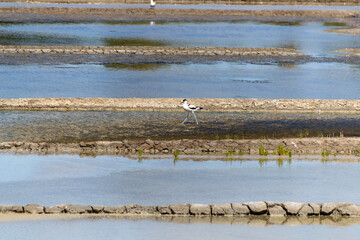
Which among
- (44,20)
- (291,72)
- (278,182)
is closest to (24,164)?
(278,182)

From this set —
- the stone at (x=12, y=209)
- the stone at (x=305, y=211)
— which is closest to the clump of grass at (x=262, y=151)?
the stone at (x=305, y=211)

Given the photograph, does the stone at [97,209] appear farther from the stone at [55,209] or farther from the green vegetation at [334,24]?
the green vegetation at [334,24]

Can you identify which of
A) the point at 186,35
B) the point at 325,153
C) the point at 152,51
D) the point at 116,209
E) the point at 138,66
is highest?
the point at 186,35

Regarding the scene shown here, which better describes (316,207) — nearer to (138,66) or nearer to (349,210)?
(349,210)

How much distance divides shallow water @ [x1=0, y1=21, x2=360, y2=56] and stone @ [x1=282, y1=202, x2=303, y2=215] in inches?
981

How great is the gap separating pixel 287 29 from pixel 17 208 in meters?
40.1

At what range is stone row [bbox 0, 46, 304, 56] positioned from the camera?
32.6 m

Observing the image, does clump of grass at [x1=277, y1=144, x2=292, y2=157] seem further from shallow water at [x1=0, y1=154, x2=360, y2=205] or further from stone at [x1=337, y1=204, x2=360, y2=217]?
stone at [x1=337, y1=204, x2=360, y2=217]

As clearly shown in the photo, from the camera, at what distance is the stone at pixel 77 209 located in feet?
33.4

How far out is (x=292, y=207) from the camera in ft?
34.3

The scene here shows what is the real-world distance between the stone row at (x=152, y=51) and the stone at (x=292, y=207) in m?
23.2

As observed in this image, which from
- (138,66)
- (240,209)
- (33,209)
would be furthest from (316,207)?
(138,66)

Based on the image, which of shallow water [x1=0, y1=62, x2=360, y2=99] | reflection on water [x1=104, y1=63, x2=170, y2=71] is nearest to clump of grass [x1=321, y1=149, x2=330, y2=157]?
shallow water [x1=0, y1=62, x2=360, y2=99]

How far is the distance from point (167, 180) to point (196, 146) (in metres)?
2.66
